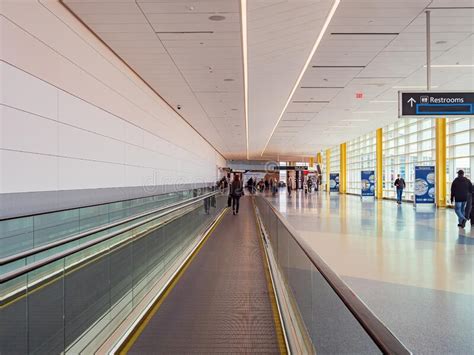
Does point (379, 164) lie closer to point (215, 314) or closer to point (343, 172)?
point (343, 172)

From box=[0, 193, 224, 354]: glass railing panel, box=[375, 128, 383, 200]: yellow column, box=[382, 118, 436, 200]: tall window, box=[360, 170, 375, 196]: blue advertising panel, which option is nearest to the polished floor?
box=[0, 193, 224, 354]: glass railing panel

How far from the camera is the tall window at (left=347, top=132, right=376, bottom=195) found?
33.6 meters

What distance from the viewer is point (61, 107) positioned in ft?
24.8

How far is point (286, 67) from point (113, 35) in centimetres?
515

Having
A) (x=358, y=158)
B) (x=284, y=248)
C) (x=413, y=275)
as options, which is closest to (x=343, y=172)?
(x=358, y=158)

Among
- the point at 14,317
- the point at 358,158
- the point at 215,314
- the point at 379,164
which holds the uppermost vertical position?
the point at 358,158

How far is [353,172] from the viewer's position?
40375 mm

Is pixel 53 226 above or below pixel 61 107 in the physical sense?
below

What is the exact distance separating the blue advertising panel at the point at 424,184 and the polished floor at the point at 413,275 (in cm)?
859

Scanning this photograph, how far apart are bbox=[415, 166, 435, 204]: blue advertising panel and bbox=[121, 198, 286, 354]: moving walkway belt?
14220 mm

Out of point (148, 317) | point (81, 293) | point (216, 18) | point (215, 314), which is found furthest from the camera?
point (216, 18)

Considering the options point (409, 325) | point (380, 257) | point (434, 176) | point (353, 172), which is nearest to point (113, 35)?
point (380, 257)

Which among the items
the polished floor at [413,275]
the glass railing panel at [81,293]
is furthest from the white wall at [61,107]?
the polished floor at [413,275]

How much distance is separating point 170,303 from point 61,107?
4291 mm
